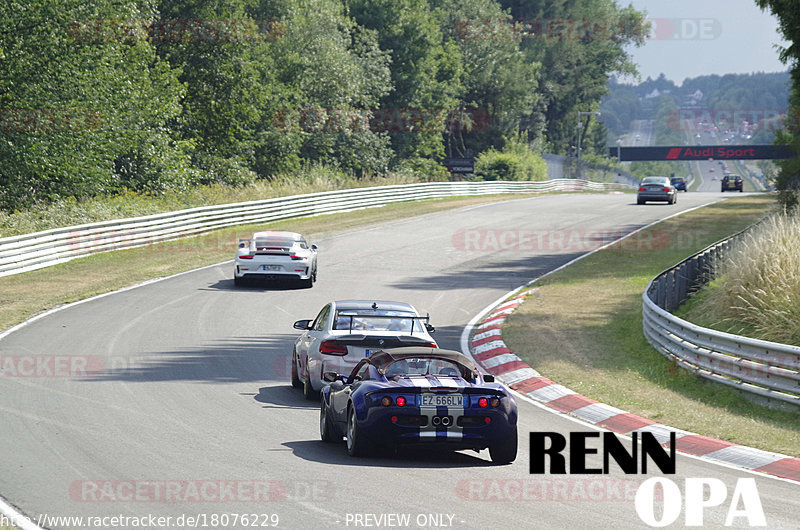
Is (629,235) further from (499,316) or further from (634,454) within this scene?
(634,454)

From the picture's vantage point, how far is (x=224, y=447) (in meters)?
9.94

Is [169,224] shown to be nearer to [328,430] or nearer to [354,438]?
[328,430]

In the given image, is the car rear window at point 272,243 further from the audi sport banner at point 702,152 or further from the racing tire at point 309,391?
the audi sport banner at point 702,152

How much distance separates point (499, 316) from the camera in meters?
20.9

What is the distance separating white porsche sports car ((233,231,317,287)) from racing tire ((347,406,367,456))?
14332mm

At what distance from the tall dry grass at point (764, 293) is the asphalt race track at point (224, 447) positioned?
16.0 ft

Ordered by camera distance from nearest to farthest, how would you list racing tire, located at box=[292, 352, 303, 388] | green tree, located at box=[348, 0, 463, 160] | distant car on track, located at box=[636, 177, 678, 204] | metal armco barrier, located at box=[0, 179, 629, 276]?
racing tire, located at box=[292, 352, 303, 388], metal armco barrier, located at box=[0, 179, 629, 276], distant car on track, located at box=[636, 177, 678, 204], green tree, located at box=[348, 0, 463, 160]

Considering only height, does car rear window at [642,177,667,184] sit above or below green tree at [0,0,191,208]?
below

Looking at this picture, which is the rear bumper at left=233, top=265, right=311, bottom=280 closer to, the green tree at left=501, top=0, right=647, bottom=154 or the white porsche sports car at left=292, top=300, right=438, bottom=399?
the white porsche sports car at left=292, top=300, right=438, bottom=399

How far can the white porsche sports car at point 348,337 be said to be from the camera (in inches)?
490

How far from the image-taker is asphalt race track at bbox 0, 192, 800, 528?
305 inches

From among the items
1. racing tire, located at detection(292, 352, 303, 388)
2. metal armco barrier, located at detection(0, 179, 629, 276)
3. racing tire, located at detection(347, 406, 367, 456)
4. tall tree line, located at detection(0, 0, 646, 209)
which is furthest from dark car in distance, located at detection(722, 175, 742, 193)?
racing tire, located at detection(347, 406, 367, 456)

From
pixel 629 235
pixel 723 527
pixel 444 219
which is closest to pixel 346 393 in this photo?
pixel 723 527

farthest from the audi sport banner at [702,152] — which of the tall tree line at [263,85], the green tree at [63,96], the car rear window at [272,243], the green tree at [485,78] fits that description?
the car rear window at [272,243]
